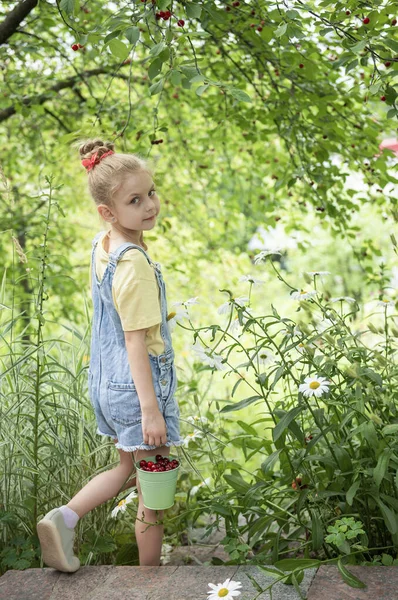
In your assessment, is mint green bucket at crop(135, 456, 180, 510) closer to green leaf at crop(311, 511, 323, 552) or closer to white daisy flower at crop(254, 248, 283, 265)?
green leaf at crop(311, 511, 323, 552)

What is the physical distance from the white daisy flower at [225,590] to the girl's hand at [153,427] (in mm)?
431

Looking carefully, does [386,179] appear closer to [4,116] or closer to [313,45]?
[313,45]

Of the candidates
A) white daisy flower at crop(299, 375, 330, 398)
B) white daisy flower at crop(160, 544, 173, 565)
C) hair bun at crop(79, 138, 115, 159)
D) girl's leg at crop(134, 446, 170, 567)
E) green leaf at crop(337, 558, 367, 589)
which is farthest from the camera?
white daisy flower at crop(160, 544, 173, 565)

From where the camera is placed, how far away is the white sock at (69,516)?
6.54ft

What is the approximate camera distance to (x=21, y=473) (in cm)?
227

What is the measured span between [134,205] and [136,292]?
0.88 feet

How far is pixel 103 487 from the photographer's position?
2062 millimetres

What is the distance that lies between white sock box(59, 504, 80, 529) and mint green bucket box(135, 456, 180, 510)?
0.22m

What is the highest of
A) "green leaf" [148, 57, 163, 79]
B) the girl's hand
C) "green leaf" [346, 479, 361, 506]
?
"green leaf" [148, 57, 163, 79]

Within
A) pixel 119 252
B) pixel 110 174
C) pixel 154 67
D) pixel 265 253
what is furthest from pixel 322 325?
pixel 154 67

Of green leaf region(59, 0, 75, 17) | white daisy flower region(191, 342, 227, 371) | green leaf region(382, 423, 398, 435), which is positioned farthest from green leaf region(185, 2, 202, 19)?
green leaf region(382, 423, 398, 435)

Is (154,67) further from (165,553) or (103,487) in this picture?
(165,553)

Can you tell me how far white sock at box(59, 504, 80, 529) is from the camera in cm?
199

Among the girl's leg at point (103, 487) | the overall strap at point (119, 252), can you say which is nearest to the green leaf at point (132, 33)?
the overall strap at point (119, 252)
